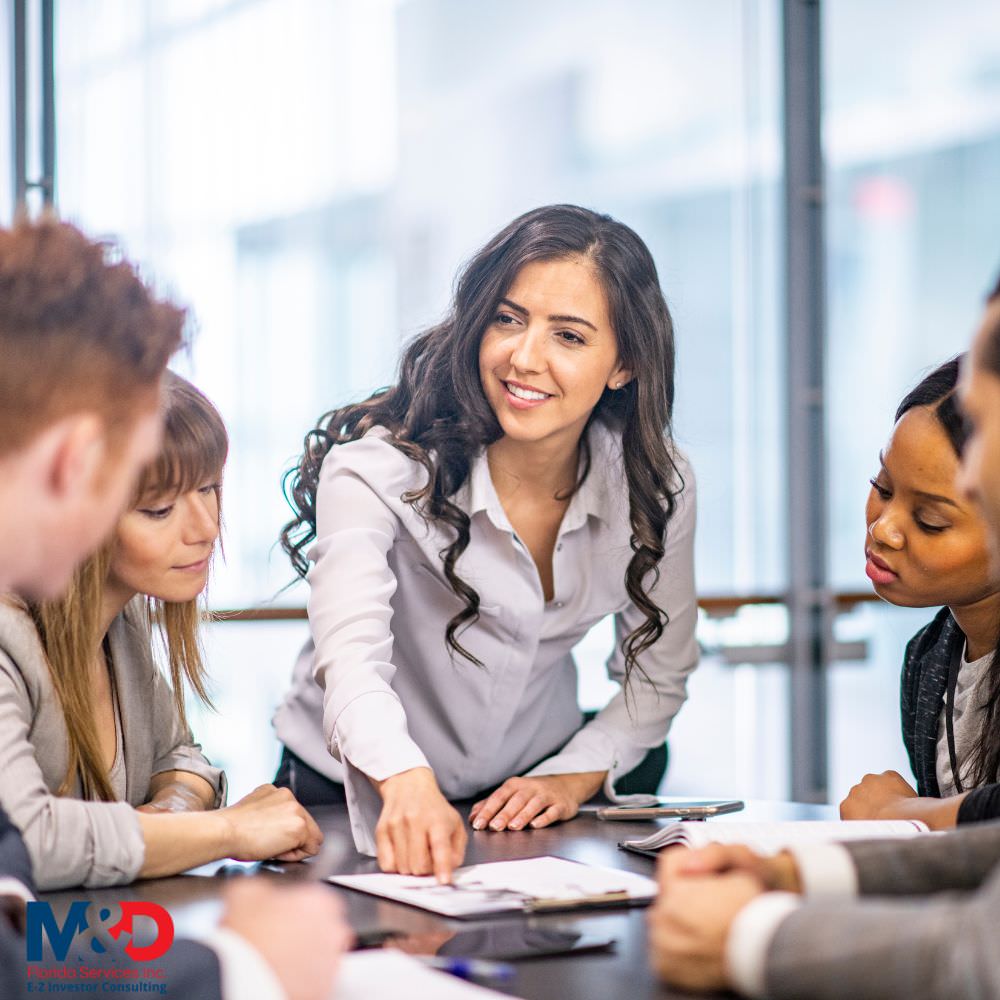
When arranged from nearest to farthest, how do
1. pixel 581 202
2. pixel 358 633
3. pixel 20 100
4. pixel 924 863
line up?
pixel 924 863, pixel 358 633, pixel 20 100, pixel 581 202

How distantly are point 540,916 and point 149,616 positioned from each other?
2.57ft

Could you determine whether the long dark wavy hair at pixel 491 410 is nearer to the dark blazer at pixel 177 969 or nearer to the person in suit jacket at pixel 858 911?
the person in suit jacket at pixel 858 911

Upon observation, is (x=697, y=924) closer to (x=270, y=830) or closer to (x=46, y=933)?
(x=46, y=933)

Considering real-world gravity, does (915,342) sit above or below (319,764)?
above

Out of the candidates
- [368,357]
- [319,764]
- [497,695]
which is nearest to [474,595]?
[497,695]

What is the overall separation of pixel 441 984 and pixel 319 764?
1.08 meters

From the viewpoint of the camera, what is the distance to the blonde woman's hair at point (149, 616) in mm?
1543

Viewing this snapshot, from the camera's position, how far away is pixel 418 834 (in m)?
1.46

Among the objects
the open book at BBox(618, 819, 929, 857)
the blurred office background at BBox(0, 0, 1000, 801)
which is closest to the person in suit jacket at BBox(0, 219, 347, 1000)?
the open book at BBox(618, 819, 929, 857)

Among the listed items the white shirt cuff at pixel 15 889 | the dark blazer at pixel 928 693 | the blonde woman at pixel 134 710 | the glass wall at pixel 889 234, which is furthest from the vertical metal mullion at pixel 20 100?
the white shirt cuff at pixel 15 889

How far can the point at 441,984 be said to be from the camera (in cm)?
102

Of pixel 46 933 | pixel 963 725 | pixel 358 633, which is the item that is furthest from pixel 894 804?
pixel 46 933

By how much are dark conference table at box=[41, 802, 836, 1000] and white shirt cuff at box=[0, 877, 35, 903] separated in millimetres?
144

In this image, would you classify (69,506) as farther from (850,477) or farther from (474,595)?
(850,477)
